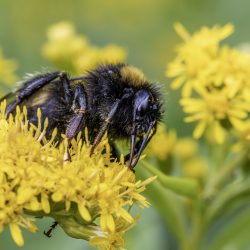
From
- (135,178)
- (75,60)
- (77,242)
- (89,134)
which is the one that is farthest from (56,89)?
(77,242)

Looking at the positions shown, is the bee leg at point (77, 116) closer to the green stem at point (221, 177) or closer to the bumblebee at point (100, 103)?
the bumblebee at point (100, 103)

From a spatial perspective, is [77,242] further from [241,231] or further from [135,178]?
[135,178]

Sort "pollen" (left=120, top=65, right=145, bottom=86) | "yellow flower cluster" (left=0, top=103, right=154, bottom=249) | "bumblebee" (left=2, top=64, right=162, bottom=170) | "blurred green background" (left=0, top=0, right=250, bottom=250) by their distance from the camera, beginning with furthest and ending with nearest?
"blurred green background" (left=0, top=0, right=250, bottom=250), "pollen" (left=120, top=65, right=145, bottom=86), "bumblebee" (left=2, top=64, right=162, bottom=170), "yellow flower cluster" (left=0, top=103, right=154, bottom=249)

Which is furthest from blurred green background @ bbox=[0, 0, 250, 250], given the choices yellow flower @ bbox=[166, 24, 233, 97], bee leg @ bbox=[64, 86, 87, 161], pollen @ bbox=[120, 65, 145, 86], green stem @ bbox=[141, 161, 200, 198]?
bee leg @ bbox=[64, 86, 87, 161]

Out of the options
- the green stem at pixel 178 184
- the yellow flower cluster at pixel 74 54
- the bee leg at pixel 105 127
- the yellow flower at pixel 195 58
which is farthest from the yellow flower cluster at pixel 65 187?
the yellow flower cluster at pixel 74 54

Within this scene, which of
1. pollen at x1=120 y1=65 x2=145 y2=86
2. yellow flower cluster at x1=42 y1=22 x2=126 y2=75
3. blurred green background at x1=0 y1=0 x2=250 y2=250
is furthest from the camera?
blurred green background at x1=0 y1=0 x2=250 y2=250

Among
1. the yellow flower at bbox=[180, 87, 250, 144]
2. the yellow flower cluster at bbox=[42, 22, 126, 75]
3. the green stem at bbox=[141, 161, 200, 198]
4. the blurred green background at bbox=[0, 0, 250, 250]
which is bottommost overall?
the green stem at bbox=[141, 161, 200, 198]

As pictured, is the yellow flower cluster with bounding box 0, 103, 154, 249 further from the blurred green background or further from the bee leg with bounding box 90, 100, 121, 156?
the blurred green background
